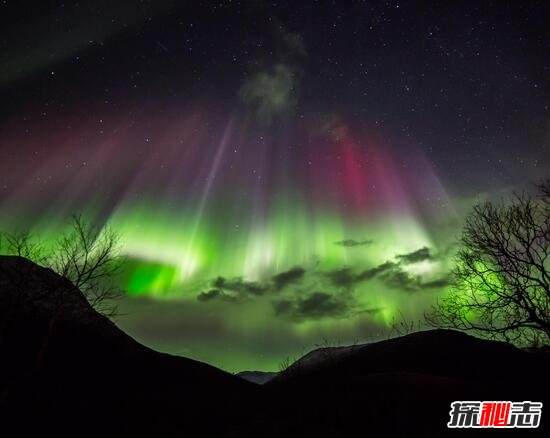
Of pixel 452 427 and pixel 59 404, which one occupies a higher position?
pixel 59 404

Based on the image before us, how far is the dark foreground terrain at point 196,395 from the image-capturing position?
15.9m

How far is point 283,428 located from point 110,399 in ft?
67.7

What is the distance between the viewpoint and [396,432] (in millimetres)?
14781

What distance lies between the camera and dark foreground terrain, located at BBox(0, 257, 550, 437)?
52.1ft

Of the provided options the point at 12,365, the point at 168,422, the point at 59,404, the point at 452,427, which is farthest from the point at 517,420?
the point at 12,365

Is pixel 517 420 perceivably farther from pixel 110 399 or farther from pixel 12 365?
pixel 12 365

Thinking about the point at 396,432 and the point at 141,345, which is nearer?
the point at 396,432

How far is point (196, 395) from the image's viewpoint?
3294 cm
